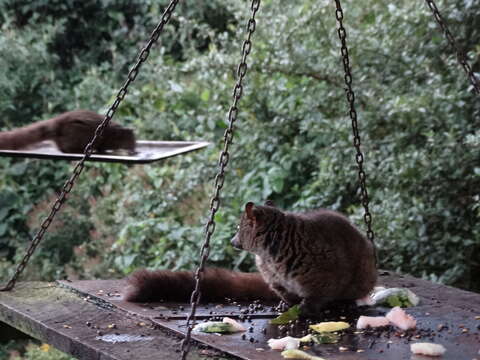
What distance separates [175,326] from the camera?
244 centimetres

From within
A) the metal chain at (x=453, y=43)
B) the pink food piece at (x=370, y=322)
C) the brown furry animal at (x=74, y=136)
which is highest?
the metal chain at (x=453, y=43)

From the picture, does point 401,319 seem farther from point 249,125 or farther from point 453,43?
point 249,125

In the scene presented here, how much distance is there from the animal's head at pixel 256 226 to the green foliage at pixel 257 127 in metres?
1.71

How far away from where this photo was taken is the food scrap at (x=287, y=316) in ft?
8.41

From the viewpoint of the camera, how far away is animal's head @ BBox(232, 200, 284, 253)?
2.61 m

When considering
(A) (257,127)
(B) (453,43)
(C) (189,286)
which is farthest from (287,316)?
(A) (257,127)

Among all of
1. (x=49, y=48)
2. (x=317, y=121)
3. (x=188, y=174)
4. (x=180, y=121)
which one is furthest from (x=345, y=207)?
(x=49, y=48)

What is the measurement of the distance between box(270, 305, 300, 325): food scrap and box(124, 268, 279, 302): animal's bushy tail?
0.35m

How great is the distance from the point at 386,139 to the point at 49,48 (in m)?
3.96

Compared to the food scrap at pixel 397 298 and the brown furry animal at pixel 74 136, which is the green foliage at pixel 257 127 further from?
the brown furry animal at pixel 74 136

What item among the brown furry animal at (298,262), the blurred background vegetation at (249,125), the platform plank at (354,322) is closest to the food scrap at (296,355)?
the platform plank at (354,322)

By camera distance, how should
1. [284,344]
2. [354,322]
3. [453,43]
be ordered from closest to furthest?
[284,344] < [354,322] < [453,43]

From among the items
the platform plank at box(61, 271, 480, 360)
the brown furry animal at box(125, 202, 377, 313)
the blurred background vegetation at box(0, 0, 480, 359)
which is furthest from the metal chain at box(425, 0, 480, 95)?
the blurred background vegetation at box(0, 0, 480, 359)

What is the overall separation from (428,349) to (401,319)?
35cm
